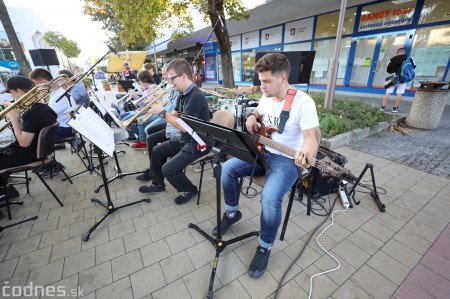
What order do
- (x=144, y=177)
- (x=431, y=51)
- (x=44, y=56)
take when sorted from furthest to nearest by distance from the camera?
(x=431, y=51)
(x=44, y=56)
(x=144, y=177)

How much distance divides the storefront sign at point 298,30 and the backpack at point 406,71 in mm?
5562

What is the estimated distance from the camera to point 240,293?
5.88 feet

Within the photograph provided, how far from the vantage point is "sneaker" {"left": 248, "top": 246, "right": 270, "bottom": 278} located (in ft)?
6.26

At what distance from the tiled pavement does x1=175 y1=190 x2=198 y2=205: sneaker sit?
71 mm

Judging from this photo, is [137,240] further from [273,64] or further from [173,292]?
[273,64]

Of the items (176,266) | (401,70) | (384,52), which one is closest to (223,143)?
(176,266)

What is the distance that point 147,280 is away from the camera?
191 centimetres

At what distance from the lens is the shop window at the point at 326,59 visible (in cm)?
955

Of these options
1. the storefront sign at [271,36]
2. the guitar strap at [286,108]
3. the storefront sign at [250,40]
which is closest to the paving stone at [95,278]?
the guitar strap at [286,108]

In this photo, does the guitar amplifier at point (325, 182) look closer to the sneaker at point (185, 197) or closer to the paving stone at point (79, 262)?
the sneaker at point (185, 197)

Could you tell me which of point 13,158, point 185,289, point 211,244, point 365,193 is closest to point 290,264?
point 211,244

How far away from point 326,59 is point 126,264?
11.4 metres

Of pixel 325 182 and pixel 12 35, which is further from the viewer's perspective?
pixel 12 35

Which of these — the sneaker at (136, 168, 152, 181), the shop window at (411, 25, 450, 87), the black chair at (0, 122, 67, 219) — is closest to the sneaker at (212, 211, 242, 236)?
the sneaker at (136, 168, 152, 181)
